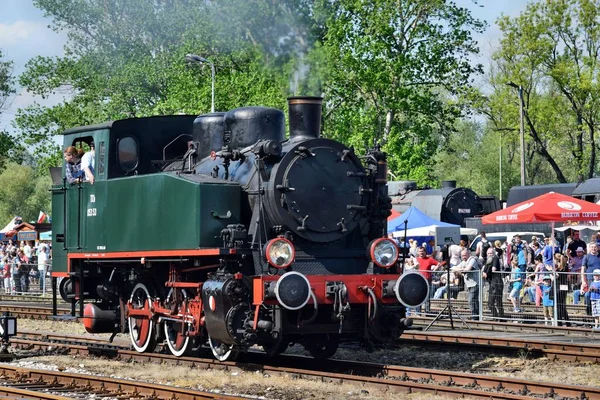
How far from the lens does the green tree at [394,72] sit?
34700mm

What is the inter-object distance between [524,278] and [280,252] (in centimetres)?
907

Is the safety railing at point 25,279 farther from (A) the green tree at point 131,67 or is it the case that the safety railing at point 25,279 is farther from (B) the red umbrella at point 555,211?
(B) the red umbrella at point 555,211

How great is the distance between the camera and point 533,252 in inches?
1010

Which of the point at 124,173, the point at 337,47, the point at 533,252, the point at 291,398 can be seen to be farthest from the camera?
the point at 337,47

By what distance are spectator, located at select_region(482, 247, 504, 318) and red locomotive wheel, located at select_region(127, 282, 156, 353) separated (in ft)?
26.4

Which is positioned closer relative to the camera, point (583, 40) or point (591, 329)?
point (591, 329)

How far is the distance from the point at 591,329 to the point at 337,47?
1729 cm

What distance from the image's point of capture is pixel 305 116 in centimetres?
1284

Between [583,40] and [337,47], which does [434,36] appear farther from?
[583,40]

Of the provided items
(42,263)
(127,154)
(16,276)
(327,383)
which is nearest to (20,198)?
(16,276)

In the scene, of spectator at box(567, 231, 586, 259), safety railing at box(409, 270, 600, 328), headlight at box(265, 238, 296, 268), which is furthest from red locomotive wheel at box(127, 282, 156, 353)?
spectator at box(567, 231, 586, 259)

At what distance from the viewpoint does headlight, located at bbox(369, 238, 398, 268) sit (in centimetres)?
1257

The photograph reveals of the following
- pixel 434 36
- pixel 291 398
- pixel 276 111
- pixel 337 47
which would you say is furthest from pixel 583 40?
pixel 291 398

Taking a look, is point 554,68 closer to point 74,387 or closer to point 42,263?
point 42,263
